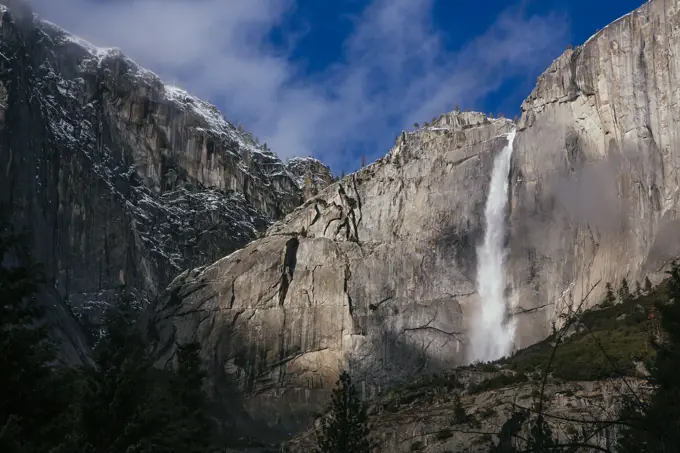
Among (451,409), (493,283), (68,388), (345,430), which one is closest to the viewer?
(68,388)

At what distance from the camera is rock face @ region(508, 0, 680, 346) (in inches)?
3164

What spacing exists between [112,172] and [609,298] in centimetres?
7533

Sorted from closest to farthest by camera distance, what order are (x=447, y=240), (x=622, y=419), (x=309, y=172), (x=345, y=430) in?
(x=622, y=419), (x=345, y=430), (x=447, y=240), (x=309, y=172)

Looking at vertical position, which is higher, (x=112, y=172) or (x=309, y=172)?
(x=309, y=172)

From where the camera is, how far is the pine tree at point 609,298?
249 ft

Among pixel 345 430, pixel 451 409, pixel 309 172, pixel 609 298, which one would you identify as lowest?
pixel 345 430

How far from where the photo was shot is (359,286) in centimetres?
10075

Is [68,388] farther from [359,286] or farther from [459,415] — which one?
[359,286]

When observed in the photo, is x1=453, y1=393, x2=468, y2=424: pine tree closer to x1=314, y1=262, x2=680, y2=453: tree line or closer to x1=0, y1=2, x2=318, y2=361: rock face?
x1=314, y1=262, x2=680, y2=453: tree line

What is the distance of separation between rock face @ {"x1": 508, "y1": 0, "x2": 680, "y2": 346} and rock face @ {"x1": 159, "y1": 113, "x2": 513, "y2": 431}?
728 cm

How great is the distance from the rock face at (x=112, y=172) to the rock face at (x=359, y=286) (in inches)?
473

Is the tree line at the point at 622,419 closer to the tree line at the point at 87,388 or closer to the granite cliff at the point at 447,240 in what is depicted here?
the tree line at the point at 87,388

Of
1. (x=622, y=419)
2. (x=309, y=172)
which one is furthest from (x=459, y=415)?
(x=309, y=172)

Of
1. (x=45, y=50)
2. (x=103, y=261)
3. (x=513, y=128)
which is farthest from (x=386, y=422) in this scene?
(x=45, y=50)
